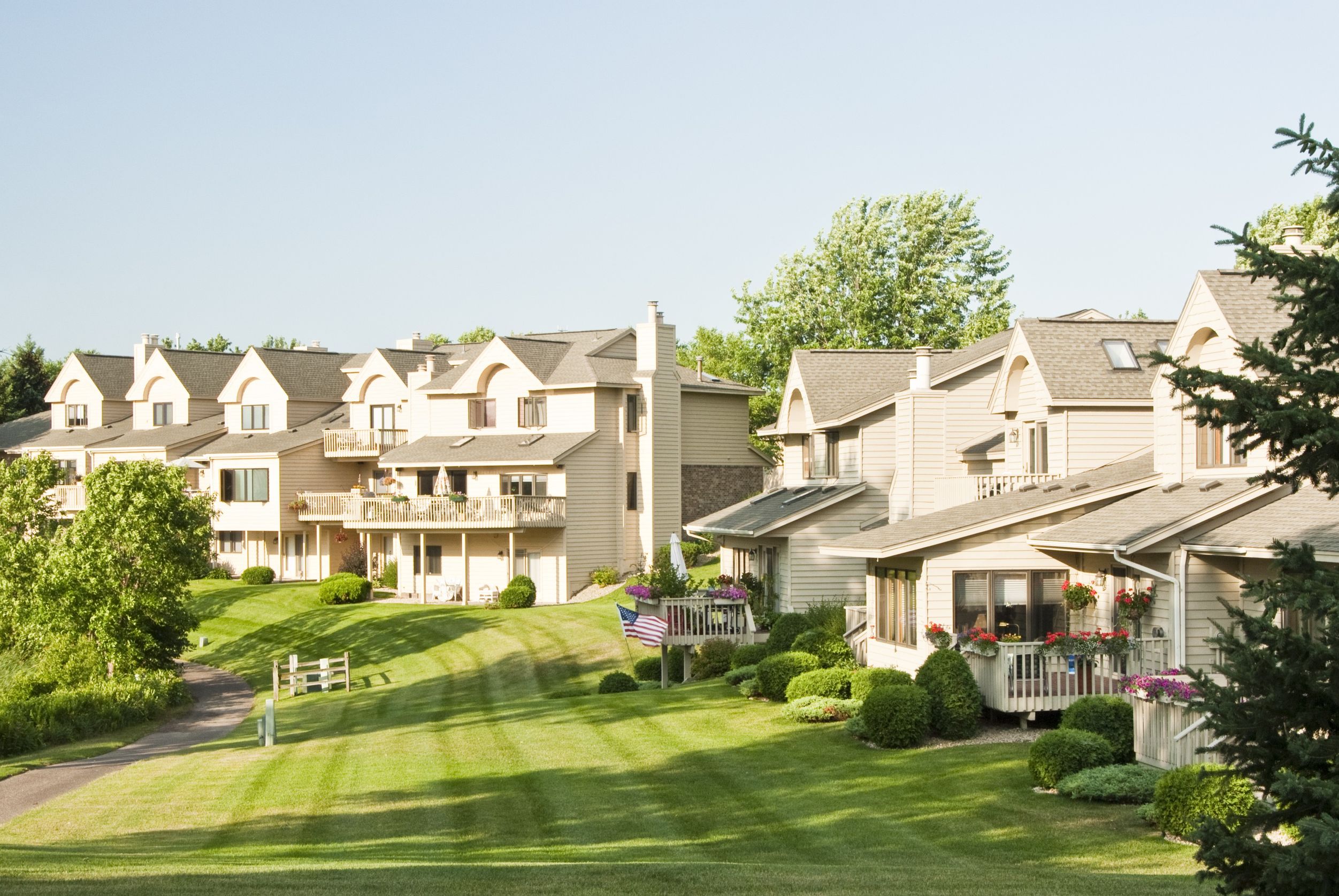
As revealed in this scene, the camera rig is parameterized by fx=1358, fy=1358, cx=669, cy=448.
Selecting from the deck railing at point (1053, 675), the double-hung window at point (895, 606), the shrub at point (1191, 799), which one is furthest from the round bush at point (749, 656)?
the shrub at point (1191, 799)

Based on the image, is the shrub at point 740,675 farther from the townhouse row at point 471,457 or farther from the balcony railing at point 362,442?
the balcony railing at point 362,442

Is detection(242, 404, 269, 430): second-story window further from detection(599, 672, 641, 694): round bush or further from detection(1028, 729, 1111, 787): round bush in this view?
detection(1028, 729, 1111, 787): round bush

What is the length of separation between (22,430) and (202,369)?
14987 mm

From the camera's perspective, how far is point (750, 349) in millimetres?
73062

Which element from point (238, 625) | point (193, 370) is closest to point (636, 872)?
point (238, 625)

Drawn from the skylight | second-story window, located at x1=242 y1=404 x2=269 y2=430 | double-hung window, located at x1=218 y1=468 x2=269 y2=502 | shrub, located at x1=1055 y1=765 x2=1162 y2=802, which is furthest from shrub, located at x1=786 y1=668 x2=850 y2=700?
second-story window, located at x1=242 y1=404 x2=269 y2=430

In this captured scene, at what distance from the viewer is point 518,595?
167 ft

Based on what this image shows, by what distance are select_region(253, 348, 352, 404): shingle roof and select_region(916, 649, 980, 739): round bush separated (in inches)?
1879

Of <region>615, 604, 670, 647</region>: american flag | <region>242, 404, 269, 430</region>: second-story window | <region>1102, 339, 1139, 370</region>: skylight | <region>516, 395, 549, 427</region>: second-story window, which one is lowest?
<region>615, 604, 670, 647</region>: american flag

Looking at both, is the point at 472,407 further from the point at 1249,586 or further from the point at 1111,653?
the point at 1249,586

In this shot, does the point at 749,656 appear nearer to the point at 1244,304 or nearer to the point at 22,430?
the point at 1244,304

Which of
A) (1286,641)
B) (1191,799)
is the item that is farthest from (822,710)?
(1286,641)

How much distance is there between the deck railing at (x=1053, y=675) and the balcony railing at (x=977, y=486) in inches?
282

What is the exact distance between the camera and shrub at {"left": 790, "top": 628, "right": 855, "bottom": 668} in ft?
97.9
